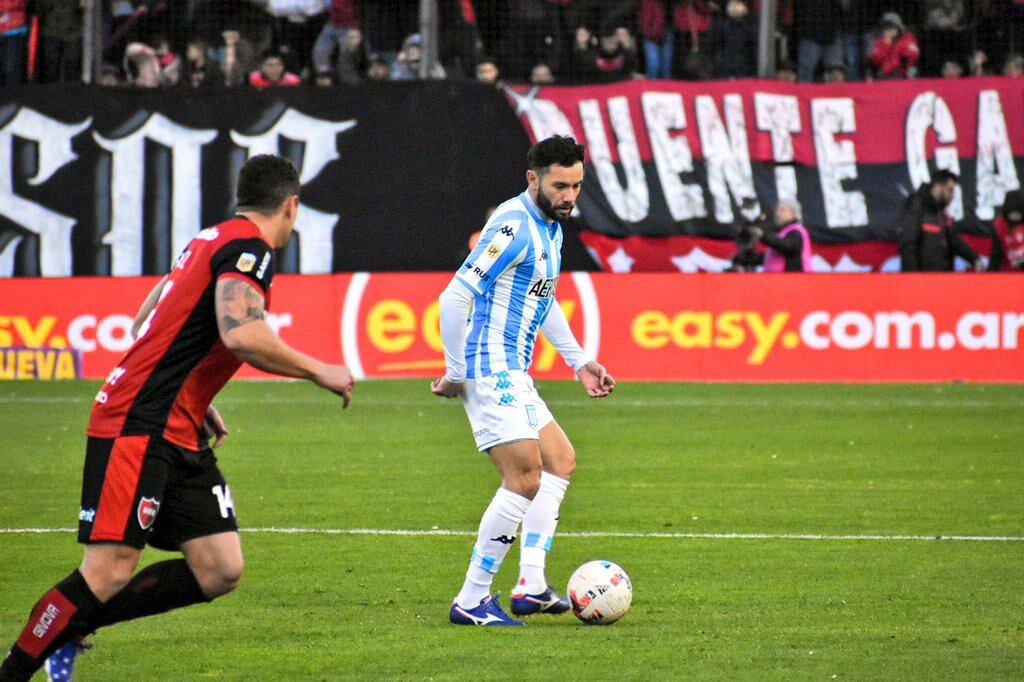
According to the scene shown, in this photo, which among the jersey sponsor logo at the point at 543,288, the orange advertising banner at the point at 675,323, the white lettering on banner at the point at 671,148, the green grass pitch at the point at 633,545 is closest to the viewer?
the green grass pitch at the point at 633,545

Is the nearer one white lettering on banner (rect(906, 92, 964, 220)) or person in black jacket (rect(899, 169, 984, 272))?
person in black jacket (rect(899, 169, 984, 272))

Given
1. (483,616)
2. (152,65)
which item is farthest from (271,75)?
(483,616)

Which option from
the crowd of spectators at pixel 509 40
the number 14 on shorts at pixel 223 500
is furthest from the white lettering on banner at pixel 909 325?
the number 14 on shorts at pixel 223 500

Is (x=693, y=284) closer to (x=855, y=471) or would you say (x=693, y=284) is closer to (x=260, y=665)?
(x=855, y=471)

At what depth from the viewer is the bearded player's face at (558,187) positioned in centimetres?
725

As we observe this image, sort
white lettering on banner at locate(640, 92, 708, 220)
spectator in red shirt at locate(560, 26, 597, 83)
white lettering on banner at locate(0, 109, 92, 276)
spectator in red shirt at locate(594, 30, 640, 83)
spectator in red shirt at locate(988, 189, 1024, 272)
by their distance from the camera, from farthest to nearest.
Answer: white lettering on banner at locate(0, 109, 92, 276)
spectator in red shirt at locate(560, 26, 597, 83)
spectator in red shirt at locate(594, 30, 640, 83)
white lettering on banner at locate(640, 92, 708, 220)
spectator in red shirt at locate(988, 189, 1024, 272)

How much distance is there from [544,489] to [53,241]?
16175 millimetres

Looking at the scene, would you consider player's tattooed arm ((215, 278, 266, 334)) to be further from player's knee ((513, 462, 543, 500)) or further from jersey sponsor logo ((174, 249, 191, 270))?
player's knee ((513, 462, 543, 500))

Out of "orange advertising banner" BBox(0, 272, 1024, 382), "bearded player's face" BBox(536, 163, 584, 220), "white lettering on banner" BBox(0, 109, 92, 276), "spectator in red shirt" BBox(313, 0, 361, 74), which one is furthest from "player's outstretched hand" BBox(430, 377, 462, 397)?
"white lettering on banner" BBox(0, 109, 92, 276)

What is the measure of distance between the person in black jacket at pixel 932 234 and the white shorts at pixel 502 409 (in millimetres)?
13980

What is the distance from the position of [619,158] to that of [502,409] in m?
14.8

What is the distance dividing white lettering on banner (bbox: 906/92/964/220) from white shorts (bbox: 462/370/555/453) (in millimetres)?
14722

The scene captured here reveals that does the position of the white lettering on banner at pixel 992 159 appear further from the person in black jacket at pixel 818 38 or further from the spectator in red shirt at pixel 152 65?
the spectator in red shirt at pixel 152 65

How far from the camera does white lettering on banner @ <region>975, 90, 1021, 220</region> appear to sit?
68.4 feet
